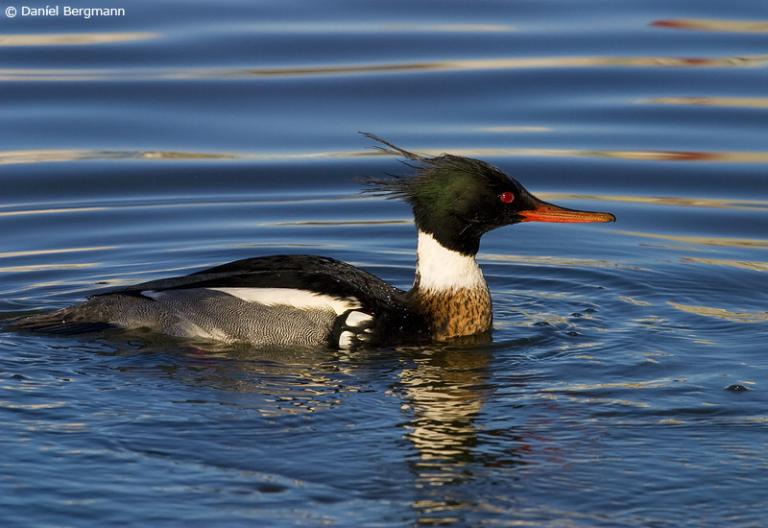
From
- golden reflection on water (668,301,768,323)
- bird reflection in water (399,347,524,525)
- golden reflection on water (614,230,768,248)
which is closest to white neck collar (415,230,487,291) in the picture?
bird reflection in water (399,347,524,525)

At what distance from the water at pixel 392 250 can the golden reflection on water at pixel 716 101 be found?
0.15 feet

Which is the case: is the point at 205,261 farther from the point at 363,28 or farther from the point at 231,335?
the point at 363,28

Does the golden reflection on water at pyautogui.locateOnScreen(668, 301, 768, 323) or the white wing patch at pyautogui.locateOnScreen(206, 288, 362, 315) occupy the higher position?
the white wing patch at pyautogui.locateOnScreen(206, 288, 362, 315)

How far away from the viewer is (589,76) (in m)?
15.8

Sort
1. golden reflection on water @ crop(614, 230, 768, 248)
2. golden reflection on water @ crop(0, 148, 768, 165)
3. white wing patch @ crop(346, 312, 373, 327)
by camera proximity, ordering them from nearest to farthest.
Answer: white wing patch @ crop(346, 312, 373, 327)
golden reflection on water @ crop(614, 230, 768, 248)
golden reflection on water @ crop(0, 148, 768, 165)

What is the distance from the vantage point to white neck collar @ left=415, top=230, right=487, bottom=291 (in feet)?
31.0

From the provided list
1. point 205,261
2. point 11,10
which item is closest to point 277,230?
point 205,261

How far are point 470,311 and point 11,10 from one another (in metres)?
10.2

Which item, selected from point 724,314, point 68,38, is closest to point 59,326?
point 724,314

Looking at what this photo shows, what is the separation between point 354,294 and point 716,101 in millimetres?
7217

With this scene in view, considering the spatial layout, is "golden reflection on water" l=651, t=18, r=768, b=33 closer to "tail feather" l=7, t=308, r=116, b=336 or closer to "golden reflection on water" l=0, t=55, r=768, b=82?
"golden reflection on water" l=0, t=55, r=768, b=82

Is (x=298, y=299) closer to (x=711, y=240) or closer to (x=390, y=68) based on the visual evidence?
(x=711, y=240)

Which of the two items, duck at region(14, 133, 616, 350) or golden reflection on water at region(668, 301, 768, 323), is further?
golden reflection on water at region(668, 301, 768, 323)

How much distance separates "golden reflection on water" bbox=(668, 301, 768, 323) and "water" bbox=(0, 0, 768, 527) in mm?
27
